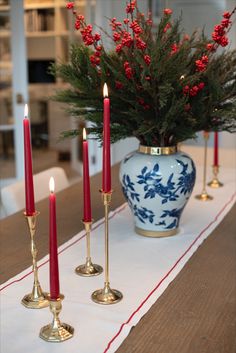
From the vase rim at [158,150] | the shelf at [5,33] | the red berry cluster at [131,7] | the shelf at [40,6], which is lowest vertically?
the vase rim at [158,150]

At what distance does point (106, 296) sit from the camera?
3.36ft

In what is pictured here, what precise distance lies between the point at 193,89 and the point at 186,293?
497 millimetres

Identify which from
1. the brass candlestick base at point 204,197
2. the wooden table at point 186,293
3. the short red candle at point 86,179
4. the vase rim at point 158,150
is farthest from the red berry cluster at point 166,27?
the brass candlestick base at point 204,197

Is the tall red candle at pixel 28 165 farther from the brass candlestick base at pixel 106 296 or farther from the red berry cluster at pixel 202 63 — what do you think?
the red berry cluster at pixel 202 63

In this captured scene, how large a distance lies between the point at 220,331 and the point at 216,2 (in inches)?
152

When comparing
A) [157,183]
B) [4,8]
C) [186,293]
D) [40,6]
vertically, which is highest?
[40,6]

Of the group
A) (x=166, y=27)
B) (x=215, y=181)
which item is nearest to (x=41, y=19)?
(x=215, y=181)

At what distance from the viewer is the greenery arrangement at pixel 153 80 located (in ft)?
3.89

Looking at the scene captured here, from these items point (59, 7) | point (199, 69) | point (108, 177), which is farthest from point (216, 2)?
point (108, 177)

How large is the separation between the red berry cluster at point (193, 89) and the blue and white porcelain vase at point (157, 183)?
6.6 inches

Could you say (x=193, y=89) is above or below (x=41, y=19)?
below

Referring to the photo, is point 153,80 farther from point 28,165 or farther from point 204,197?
point 204,197

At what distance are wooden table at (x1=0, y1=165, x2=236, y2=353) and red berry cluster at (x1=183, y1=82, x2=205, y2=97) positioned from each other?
0.41 metres

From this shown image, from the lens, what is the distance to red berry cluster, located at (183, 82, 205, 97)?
122cm
